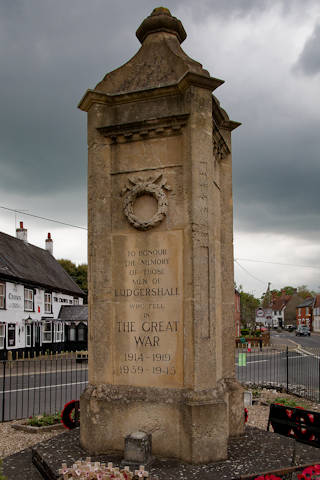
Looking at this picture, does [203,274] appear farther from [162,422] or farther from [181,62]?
→ [181,62]

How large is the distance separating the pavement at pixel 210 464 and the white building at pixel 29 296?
21.6 metres

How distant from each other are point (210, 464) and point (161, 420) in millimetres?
824

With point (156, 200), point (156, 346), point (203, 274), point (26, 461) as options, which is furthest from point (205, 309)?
point (26, 461)

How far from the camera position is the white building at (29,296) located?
2736 cm

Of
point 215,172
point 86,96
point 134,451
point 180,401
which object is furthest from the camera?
point 215,172

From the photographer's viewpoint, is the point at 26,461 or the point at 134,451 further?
the point at 26,461

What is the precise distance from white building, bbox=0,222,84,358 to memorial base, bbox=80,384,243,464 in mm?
22092

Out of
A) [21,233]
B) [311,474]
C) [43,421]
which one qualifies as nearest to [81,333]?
[21,233]

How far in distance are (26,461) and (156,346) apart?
97.8 inches

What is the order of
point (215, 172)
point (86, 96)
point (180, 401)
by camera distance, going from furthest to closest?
1. point (215, 172)
2. point (86, 96)
3. point (180, 401)

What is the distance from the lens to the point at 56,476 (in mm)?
5082

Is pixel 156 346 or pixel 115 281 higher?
pixel 115 281

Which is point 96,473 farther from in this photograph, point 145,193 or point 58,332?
point 58,332

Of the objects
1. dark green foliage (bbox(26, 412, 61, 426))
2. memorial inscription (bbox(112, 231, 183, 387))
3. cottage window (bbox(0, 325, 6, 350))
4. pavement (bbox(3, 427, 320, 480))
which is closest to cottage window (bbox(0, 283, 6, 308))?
cottage window (bbox(0, 325, 6, 350))
